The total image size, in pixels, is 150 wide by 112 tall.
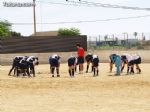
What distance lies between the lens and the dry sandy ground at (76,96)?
15.7 metres

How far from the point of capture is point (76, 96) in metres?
19.0

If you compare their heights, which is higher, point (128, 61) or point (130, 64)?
point (128, 61)

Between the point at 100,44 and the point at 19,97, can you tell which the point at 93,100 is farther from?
the point at 100,44

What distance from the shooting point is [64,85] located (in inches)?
928

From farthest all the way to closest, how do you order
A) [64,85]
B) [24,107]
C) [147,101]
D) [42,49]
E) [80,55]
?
[42,49] → [80,55] → [64,85] → [147,101] → [24,107]

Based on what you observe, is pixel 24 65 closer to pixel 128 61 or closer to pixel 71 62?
pixel 71 62

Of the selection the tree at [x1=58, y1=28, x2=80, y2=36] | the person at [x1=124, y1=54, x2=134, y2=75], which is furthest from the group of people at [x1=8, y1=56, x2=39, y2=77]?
the tree at [x1=58, y1=28, x2=80, y2=36]

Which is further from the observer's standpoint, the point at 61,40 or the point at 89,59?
the point at 61,40

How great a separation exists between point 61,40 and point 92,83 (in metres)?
29.0

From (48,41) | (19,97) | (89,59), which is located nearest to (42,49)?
(48,41)

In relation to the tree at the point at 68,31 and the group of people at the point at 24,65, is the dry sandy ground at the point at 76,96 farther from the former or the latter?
the tree at the point at 68,31

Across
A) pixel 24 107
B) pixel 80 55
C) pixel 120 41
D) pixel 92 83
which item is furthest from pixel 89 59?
pixel 120 41

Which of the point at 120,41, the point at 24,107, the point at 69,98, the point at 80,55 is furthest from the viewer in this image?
the point at 120,41

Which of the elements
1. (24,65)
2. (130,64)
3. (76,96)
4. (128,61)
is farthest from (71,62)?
(76,96)
